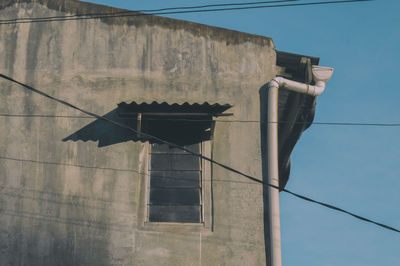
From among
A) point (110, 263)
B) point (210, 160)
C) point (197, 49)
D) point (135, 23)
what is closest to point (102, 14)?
Result: point (135, 23)

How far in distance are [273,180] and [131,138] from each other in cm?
267

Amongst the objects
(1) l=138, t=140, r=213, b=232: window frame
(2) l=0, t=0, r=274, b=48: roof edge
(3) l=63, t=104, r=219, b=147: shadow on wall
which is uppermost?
(2) l=0, t=0, r=274, b=48: roof edge

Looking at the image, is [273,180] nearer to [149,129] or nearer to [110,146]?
[149,129]

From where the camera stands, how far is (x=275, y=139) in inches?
464

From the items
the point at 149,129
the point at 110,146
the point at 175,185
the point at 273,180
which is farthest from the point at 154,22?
the point at 273,180

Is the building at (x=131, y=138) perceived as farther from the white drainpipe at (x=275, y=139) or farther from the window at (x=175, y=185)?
the white drainpipe at (x=275, y=139)

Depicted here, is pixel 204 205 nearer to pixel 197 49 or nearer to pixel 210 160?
pixel 210 160

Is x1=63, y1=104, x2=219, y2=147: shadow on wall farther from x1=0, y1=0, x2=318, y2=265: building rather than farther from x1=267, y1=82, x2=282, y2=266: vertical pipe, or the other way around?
x1=267, y1=82, x2=282, y2=266: vertical pipe

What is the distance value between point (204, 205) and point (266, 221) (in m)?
1.13

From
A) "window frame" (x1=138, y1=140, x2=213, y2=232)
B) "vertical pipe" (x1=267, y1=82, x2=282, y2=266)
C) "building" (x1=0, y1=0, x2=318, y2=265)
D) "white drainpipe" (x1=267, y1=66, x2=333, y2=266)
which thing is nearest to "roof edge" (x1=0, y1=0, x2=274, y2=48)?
"building" (x1=0, y1=0, x2=318, y2=265)

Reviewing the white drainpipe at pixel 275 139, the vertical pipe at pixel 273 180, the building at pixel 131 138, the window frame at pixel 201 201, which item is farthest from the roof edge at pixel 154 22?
the window frame at pixel 201 201

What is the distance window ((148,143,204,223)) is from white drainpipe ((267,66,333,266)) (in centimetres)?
125

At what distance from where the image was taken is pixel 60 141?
458 inches

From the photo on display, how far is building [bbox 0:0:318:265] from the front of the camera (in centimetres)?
1102
